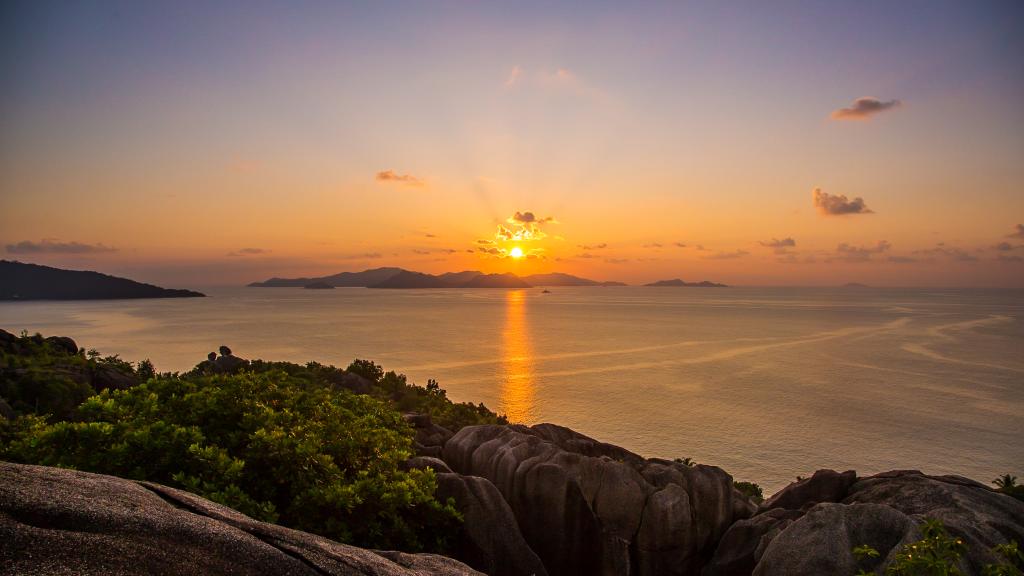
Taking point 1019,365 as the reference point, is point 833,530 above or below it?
above

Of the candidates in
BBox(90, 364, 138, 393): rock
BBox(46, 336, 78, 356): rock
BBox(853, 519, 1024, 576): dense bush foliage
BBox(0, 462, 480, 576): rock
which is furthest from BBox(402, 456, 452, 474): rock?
BBox(46, 336, 78, 356): rock

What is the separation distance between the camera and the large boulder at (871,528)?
43.5ft

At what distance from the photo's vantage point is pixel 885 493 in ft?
56.3

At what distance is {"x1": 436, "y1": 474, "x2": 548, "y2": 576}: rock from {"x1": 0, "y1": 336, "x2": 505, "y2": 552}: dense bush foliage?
724 mm

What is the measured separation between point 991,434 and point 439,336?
10266cm

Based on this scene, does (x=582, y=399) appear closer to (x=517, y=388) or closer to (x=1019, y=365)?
(x=517, y=388)

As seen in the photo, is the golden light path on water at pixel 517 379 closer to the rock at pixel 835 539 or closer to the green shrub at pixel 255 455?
the rock at pixel 835 539

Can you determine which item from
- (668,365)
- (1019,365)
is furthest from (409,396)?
(1019,365)

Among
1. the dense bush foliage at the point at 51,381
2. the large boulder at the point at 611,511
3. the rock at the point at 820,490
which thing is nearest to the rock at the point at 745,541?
the large boulder at the point at 611,511

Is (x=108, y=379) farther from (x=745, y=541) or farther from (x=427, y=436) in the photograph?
(x=745, y=541)

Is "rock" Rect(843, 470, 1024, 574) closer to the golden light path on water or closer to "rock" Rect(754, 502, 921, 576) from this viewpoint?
"rock" Rect(754, 502, 921, 576)

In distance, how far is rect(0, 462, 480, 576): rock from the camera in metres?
5.00

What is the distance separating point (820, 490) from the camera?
1906 centimetres

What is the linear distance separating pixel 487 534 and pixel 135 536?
10.7m
